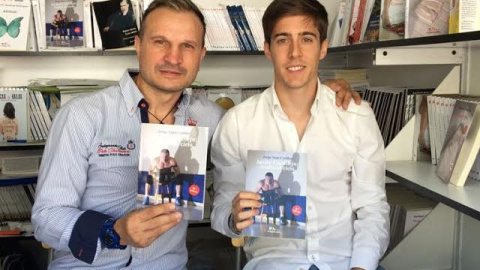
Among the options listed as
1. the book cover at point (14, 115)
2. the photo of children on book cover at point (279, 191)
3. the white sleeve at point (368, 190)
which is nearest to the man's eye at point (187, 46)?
the photo of children on book cover at point (279, 191)

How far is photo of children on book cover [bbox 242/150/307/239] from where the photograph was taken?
4.68ft

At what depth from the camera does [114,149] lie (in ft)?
5.49

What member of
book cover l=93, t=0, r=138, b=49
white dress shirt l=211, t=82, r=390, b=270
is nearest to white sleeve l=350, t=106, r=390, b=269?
white dress shirt l=211, t=82, r=390, b=270

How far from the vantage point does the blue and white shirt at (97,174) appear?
155 centimetres

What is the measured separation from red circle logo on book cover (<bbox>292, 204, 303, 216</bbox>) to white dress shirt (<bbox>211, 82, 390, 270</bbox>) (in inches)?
11.6

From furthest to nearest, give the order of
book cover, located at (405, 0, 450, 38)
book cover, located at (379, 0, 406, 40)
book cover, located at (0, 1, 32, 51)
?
book cover, located at (0, 1, 32, 51) → book cover, located at (379, 0, 406, 40) → book cover, located at (405, 0, 450, 38)

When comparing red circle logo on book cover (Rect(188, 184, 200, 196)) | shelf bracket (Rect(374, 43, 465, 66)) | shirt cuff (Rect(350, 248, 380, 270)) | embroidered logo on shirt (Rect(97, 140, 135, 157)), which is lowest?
shirt cuff (Rect(350, 248, 380, 270))

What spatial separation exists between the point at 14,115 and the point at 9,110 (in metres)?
0.04

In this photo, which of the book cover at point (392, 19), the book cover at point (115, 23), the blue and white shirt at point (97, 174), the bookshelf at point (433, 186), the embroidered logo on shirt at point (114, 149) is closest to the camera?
the bookshelf at point (433, 186)

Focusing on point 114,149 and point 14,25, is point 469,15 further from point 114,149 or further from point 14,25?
point 14,25

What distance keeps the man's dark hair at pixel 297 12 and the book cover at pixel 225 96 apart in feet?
3.70

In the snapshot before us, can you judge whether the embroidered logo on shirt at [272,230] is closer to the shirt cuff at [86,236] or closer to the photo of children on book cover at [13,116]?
the shirt cuff at [86,236]

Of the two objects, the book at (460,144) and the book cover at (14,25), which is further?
the book cover at (14,25)

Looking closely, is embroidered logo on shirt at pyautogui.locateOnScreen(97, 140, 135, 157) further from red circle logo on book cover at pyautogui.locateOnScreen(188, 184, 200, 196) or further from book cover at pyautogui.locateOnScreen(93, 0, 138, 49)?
book cover at pyautogui.locateOnScreen(93, 0, 138, 49)
